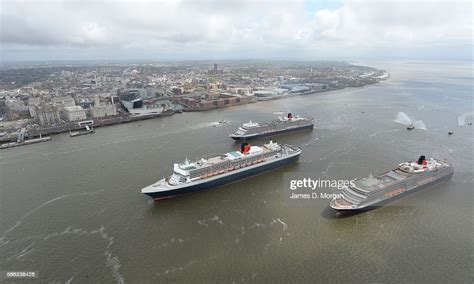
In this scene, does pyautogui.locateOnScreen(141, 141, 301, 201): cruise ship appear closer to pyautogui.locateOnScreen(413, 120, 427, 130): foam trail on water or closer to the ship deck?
the ship deck

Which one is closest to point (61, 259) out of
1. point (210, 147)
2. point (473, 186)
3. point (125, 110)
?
point (210, 147)

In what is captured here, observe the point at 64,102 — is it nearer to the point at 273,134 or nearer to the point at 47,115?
the point at 47,115

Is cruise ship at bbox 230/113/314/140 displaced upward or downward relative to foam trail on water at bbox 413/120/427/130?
upward

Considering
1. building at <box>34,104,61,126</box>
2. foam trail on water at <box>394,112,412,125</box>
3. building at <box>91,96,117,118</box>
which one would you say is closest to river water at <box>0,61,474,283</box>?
foam trail on water at <box>394,112,412,125</box>

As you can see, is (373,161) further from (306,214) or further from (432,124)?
(432,124)

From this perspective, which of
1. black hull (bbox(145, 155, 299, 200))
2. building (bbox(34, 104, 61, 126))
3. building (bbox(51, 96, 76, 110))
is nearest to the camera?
black hull (bbox(145, 155, 299, 200))

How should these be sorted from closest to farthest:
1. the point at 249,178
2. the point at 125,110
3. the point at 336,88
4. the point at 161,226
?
the point at 161,226
the point at 249,178
the point at 125,110
the point at 336,88

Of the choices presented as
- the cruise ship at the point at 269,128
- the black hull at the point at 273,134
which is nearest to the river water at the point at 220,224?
the black hull at the point at 273,134
